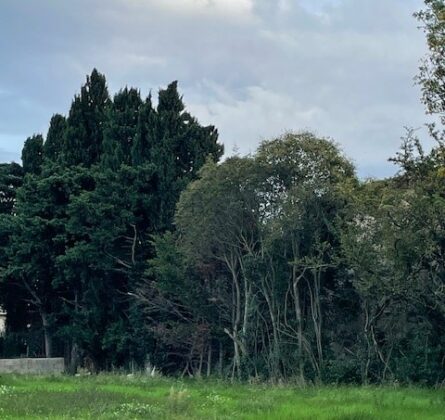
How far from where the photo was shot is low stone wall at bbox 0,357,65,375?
3397 cm

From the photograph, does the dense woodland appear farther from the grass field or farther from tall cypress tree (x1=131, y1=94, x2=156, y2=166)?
the grass field

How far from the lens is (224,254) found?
31.0m

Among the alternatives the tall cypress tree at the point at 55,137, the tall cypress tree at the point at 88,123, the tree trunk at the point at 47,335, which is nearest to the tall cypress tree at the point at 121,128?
the tall cypress tree at the point at 88,123

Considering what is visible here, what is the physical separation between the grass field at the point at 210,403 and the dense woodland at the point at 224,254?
4.52 m

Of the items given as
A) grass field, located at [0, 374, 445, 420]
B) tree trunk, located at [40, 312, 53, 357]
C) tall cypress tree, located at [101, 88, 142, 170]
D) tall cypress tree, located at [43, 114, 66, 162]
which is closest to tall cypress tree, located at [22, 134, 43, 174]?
tall cypress tree, located at [43, 114, 66, 162]

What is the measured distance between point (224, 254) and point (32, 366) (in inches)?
416

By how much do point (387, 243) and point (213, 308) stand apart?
1064 centimetres

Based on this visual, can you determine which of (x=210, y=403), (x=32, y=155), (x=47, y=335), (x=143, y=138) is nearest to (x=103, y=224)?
(x=143, y=138)

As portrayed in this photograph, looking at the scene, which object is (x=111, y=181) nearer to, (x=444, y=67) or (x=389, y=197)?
(x=389, y=197)

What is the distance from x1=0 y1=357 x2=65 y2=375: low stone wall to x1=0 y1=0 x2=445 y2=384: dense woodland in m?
1.74

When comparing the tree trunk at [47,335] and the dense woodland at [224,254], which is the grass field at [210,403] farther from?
the tree trunk at [47,335]

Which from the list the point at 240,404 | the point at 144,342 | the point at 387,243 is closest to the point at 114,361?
the point at 144,342

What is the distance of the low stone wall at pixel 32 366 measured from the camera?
34.0 m

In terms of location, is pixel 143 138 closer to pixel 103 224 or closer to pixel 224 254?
pixel 103 224
